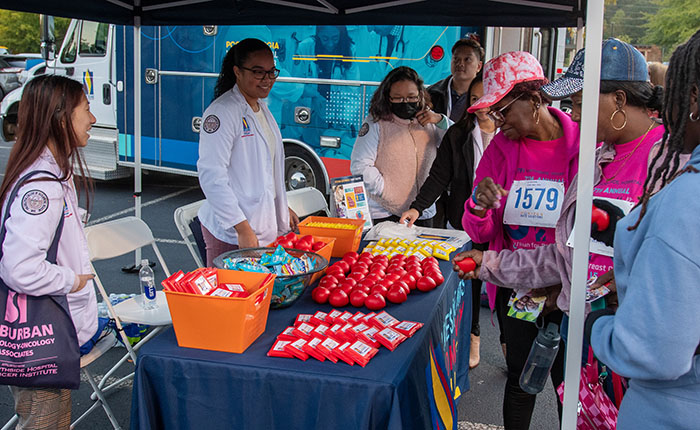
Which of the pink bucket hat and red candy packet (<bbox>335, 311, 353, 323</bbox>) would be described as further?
the pink bucket hat

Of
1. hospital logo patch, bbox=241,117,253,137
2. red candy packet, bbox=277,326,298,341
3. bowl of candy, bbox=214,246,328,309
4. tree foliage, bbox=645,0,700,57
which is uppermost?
tree foliage, bbox=645,0,700,57

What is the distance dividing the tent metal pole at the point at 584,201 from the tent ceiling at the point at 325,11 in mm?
2117

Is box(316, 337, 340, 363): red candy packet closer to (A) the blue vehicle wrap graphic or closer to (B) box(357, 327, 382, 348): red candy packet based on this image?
(B) box(357, 327, 382, 348): red candy packet

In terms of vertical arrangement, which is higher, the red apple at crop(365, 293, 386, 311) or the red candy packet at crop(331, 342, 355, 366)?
the red apple at crop(365, 293, 386, 311)

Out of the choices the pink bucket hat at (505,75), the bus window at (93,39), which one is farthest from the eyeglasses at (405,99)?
the bus window at (93,39)

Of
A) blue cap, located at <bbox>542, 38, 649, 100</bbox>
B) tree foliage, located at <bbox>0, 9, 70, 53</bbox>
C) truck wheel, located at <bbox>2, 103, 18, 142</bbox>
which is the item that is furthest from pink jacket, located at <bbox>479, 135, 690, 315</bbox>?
tree foliage, located at <bbox>0, 9, 70, 53</bbox>

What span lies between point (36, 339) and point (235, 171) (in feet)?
4.49

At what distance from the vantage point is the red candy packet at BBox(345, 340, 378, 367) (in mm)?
1910

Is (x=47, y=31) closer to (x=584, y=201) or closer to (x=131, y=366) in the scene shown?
(x=131, y=366)

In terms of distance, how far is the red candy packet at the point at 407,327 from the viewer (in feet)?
7.05

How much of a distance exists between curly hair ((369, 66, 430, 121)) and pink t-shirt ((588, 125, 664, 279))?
2003 millimetres

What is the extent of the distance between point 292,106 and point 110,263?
276 centimetres

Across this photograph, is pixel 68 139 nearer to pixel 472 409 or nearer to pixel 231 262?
pixel 231 262

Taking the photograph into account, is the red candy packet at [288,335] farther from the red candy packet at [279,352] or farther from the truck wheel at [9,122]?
the truck wheel at [9,122]
